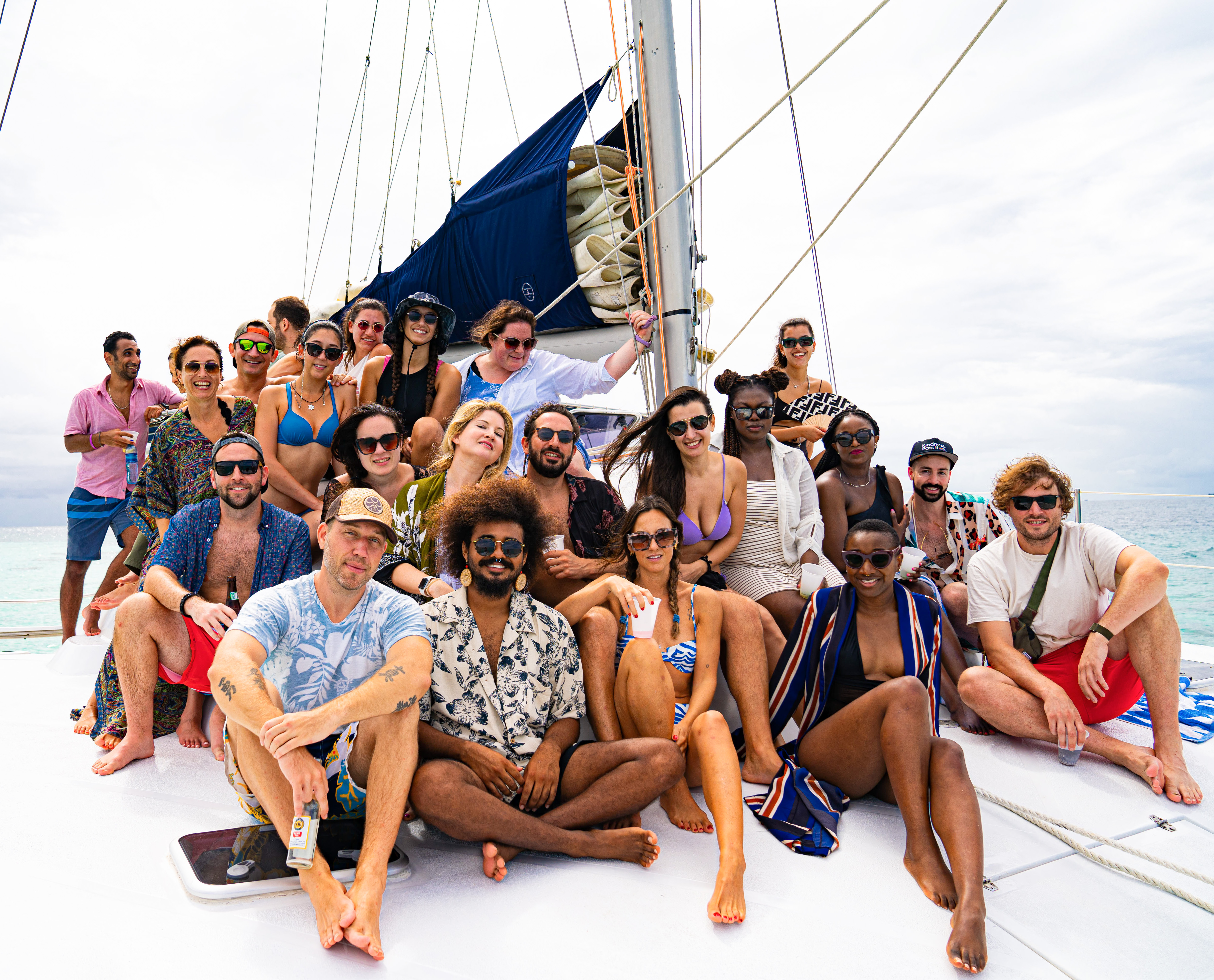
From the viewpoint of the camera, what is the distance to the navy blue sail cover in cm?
623

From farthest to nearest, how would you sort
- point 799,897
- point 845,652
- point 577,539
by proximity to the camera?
point 577,539, point 845,652, point 799,897

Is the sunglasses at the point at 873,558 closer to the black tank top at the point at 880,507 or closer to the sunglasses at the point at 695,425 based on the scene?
the sunglasses at the point at 695,425

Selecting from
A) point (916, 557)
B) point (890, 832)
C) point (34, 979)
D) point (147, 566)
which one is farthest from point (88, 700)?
point (916, 557)

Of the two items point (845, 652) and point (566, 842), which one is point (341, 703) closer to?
point (566, 842)

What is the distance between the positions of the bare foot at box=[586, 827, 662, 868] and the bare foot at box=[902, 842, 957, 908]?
83 centimetres

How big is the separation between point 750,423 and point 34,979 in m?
3.55

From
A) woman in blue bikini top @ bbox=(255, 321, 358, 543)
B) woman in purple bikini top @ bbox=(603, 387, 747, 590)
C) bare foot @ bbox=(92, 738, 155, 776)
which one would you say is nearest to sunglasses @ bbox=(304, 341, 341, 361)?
woman in blue bikini top @ bbox=(255, 321, 358, 543)

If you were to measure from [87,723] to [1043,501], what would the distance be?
4.53 meters

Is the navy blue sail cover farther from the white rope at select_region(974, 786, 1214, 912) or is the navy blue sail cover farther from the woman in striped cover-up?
the white rope at select_region(974, 786, 1214, 912)

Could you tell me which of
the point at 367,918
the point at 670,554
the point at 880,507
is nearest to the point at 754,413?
the point at 880,507

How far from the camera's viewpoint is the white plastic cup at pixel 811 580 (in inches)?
147

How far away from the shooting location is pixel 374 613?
2.38m

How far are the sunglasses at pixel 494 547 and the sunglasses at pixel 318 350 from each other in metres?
1.86

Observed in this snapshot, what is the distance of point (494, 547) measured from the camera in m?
2.54
